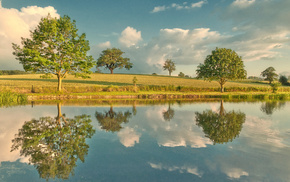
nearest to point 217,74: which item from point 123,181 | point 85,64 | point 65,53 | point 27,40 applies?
point 85,64

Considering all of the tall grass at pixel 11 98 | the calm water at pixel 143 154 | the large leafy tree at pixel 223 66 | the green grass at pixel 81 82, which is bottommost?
the calm water at pixel 143 154

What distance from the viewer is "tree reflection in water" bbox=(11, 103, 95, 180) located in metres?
7.41

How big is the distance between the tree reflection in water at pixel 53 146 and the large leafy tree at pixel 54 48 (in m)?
35.1

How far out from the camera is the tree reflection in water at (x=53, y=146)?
741 cm

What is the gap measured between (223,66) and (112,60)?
73.7 m

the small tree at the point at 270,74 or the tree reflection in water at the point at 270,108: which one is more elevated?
the small tree at the point at 270,74

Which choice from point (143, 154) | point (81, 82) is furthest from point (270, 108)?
point (81, 82)

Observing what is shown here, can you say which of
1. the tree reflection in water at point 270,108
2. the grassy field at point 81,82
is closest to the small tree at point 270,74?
the grassy field at point 81,82

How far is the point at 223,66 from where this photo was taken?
206 feet

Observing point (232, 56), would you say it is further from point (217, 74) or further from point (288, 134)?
point (288, 134)

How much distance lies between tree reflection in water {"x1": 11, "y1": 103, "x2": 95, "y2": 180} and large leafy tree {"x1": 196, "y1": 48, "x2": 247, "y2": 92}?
59.2 metres

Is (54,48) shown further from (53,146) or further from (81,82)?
(53,146)

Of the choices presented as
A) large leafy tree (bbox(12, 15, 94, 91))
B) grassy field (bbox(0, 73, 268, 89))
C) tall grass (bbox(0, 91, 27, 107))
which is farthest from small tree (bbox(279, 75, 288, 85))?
tall grass (bbox(0, 91, 27, 107))

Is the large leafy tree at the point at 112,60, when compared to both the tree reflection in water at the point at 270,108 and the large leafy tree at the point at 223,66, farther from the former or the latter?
the tree reflection in water at the point at 270,108
